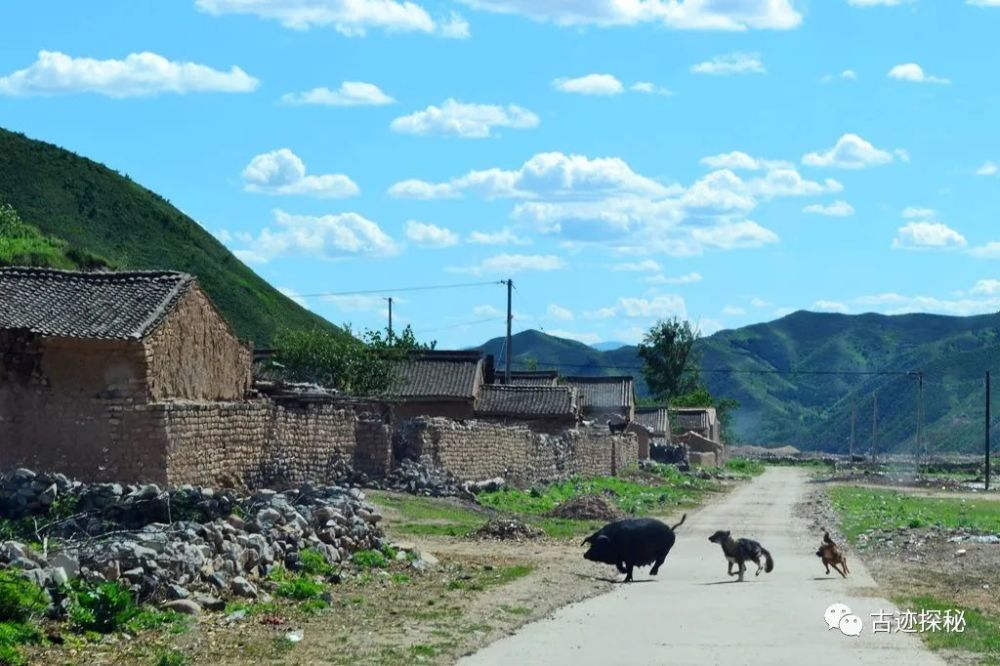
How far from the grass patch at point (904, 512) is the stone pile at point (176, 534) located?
1219 cm

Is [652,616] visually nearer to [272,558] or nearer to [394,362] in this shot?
[272,558]

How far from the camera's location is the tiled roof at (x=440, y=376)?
185 feet

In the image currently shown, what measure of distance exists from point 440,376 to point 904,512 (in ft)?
74.8

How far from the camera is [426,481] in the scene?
35156mm

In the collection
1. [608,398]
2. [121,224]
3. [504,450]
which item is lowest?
[504,450]

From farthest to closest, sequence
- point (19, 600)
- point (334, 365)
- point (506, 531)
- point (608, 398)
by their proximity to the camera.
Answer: point (608, 398)
point (334, 365)
point (506, 531)
point (19, 600)

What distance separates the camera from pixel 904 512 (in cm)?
3925

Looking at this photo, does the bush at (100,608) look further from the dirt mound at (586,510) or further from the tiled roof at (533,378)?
the tiled roof at (533,378)

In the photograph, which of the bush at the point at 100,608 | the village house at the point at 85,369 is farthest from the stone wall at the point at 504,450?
the bush at the point at 100,608

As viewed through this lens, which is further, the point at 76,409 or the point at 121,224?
the point at 121,224

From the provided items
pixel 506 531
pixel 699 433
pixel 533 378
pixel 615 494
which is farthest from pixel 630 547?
pixel 699 433

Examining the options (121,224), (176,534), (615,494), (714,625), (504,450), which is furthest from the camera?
(121,224)

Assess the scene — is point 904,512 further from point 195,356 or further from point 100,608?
point 100,608

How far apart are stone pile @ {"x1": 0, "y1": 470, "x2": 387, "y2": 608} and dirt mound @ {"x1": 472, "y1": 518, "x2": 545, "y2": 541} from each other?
12.1ft
